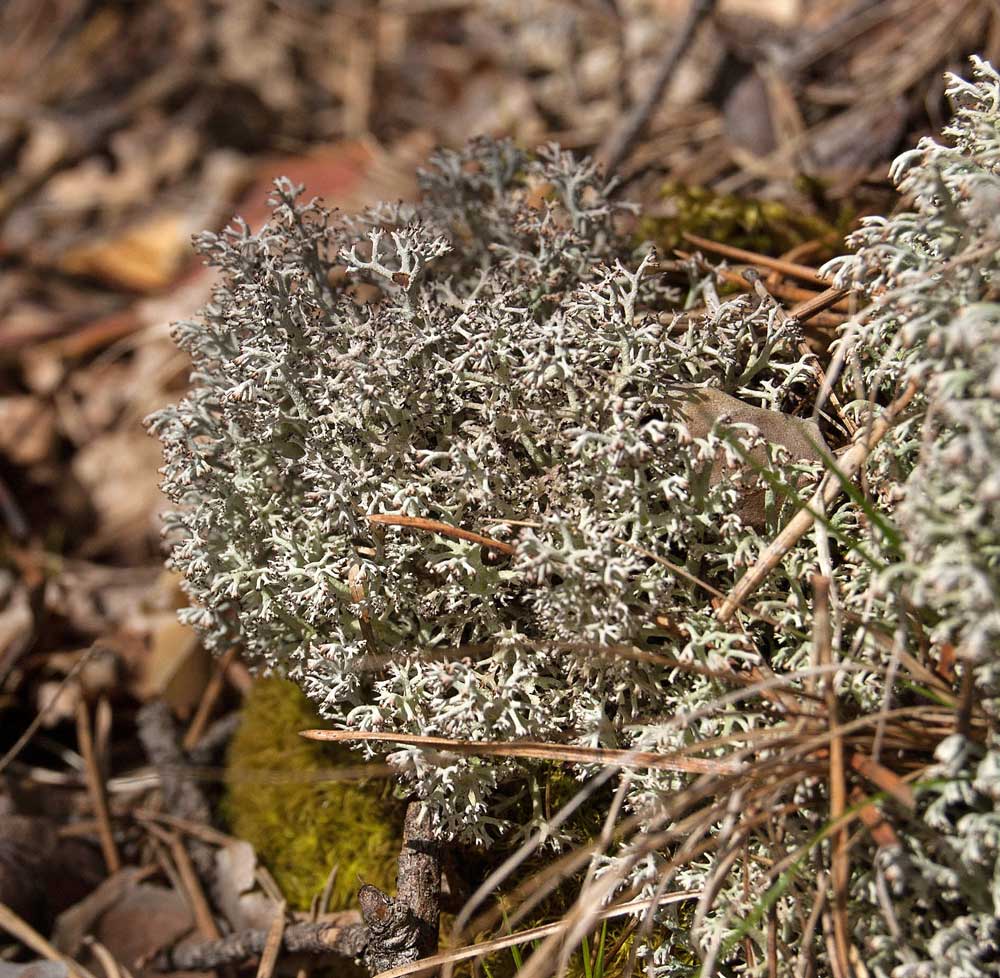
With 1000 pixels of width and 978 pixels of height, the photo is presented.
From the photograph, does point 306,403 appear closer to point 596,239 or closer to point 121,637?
point 596,239

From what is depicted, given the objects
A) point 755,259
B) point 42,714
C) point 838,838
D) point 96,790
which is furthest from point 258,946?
point 755,259

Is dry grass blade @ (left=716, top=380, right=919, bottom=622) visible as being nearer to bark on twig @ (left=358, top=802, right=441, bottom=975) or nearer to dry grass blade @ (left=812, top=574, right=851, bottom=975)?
dry grass blade @ (left=812, top=574, right=851, bottom=975)

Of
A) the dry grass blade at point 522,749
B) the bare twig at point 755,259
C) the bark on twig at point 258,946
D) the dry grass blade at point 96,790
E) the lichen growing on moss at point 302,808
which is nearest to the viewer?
the dry grass blade at point 522,749

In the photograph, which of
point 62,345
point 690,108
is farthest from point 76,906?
point 690,108

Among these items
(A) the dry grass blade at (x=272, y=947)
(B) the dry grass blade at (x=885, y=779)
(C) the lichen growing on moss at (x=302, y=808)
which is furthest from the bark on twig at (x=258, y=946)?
(B) the dry grass blade at (x=885, y=779)

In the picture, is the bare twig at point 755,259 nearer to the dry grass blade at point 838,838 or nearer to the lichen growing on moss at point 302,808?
the dry grass blade at point 838,838
